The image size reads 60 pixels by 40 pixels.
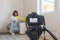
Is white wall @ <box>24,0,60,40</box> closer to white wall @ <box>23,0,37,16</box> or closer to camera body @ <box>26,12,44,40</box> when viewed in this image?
white wall @ <box>23,0,37,16</box>

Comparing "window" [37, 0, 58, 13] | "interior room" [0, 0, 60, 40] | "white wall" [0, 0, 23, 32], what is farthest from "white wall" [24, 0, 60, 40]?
"white wall" [0, 0, 23, 32]

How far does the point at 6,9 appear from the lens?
6457 millimetres

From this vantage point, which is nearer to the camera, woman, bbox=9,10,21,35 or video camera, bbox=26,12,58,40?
video camera, bbox=26,12,58,40

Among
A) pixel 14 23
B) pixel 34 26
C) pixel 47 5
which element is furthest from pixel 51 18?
pixel 34 26

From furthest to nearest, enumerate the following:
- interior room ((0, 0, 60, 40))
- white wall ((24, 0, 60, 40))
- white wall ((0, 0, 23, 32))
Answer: white wall ((0, 0, 23, 32))
interior room ((0, 0, 60, 40))
white wall ((24, 0, 60, 40))

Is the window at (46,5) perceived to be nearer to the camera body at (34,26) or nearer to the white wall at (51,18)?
the white wall at (51,18)

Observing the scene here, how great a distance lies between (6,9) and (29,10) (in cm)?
112

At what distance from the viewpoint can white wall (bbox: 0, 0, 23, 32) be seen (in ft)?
21.1

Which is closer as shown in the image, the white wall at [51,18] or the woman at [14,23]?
the white wall at [51,18]

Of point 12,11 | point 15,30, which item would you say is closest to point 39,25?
point 15,30

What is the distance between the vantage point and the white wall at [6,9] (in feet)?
21.1

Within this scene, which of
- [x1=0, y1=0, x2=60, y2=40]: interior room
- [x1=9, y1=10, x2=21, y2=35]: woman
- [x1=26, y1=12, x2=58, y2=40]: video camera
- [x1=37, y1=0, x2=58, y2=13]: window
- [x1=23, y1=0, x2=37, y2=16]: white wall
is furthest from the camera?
[x1=9, y1=10, x2=21, y2=35]: woman

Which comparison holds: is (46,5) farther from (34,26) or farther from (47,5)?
(34,26)

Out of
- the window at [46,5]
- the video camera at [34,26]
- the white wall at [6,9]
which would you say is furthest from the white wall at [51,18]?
the video camera at [34,26]
